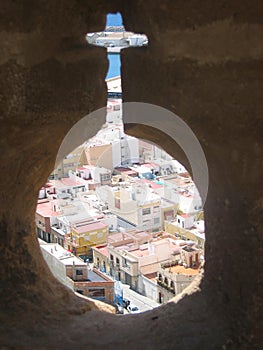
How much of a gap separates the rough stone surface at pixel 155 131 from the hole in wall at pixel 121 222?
3556mm

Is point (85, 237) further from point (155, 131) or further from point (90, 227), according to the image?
point (155, 131)

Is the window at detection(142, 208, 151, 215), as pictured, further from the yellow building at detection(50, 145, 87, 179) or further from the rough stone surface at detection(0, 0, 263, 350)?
the rough stone surface at detection(0, 0, 263, 350)

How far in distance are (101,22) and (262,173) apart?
815 mm

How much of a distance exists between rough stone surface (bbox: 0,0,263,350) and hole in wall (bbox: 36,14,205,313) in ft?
11.7

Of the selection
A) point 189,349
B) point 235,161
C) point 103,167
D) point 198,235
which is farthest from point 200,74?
point 103,167

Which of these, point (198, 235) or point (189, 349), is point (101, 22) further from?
point (198, 235)

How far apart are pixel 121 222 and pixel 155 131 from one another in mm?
10402

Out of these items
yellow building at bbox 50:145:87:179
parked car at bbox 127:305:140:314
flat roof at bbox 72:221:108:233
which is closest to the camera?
parked car at bbox 127:305:140:314

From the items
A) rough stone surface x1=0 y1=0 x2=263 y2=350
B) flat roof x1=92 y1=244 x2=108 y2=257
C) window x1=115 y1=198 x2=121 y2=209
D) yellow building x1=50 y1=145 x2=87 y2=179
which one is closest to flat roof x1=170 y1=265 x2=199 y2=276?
flat roof x1=92 y1=244 x2=108 y2=257

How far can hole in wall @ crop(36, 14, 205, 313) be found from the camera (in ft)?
29.0

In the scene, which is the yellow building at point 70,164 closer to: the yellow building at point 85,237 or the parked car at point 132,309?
the yellow building at point 85,237

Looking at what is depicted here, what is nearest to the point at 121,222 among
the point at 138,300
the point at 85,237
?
the point at 85,237

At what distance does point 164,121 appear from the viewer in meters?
1.97

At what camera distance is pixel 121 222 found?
41.1ft
